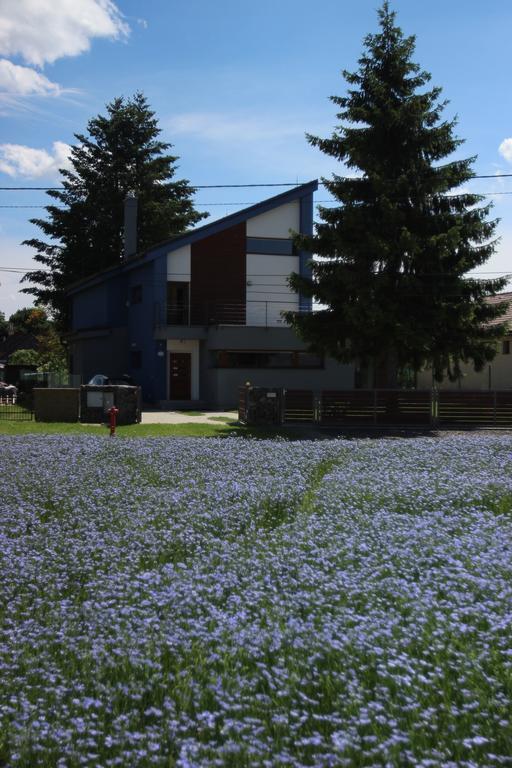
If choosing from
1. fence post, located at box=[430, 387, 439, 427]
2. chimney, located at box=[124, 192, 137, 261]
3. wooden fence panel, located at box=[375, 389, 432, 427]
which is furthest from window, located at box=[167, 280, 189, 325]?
fence post, located at box=[430, 387, 439, 427]

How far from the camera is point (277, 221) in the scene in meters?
36.9

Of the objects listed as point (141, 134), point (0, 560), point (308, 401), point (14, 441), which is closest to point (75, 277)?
point (141, 134)

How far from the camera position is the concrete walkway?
25855 millimetres

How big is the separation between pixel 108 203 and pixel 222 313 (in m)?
20.2

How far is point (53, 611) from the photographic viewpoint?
221 inches

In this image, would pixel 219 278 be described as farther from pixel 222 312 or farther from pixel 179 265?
pixel 179 265

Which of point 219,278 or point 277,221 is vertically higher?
point 277,221

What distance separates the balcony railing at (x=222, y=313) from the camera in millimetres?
35125

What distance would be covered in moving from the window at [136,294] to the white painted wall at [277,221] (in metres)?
5.83

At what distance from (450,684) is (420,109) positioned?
24.0 metres

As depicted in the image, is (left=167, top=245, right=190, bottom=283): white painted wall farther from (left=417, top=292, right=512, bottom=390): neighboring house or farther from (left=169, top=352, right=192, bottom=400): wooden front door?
(left=417, top=292, right=512, bottom=390): neighboring house

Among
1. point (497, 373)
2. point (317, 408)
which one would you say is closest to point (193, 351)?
point (317, 408)

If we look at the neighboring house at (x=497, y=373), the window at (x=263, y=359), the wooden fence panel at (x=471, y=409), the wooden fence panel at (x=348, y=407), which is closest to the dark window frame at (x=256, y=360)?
the window at (x=263, y=359)

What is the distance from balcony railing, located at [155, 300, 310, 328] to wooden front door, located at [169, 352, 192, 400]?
4.89 ft
